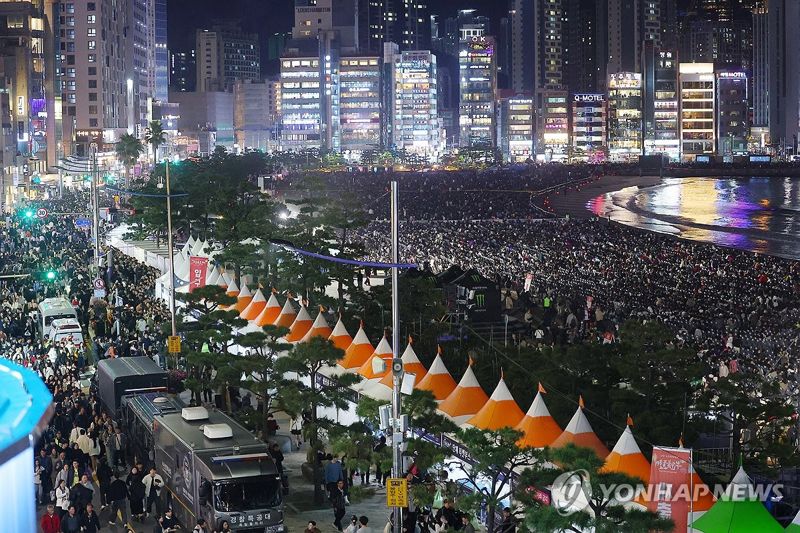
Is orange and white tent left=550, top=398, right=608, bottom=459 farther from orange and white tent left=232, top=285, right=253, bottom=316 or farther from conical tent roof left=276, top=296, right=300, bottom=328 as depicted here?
orange and white tent left=232, top=285, right=253, bottom=316

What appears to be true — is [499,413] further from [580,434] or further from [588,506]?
[588,506]

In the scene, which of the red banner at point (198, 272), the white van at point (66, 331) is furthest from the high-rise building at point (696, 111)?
the white van at point (66, 331)

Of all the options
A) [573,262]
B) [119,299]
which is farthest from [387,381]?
[573,262]

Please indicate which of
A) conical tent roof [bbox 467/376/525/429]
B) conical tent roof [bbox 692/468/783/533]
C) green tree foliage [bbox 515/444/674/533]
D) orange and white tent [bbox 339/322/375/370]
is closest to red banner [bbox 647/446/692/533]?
green tree foliage [bbox 515/444/674/533]

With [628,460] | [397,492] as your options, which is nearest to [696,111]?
[628,460]

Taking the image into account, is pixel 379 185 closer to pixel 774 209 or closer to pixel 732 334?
pixel 774 209

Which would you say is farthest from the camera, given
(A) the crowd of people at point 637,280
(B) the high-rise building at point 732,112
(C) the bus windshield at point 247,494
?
(B) the high-rise building at point 732,112

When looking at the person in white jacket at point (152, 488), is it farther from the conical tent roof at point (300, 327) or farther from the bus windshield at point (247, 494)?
the conical tent roof at point (300, 327)
